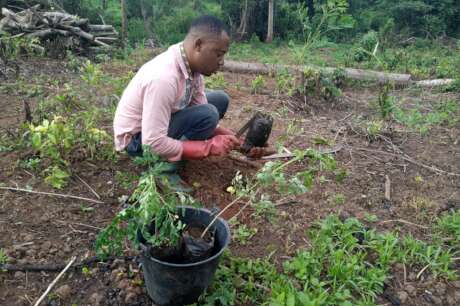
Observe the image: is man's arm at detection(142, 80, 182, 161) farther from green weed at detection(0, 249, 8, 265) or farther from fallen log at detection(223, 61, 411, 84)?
fallen log at detection(223, 61, 411, 84)

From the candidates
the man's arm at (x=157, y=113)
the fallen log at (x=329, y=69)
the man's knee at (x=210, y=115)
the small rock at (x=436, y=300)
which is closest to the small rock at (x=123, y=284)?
the man's arm at (x=157, y=113)

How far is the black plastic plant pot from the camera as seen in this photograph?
2023mm

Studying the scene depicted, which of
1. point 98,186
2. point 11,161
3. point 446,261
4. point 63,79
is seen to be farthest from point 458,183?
point 63,79

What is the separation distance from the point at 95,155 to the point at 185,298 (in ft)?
5.95

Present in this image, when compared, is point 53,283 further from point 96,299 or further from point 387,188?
point 387,188

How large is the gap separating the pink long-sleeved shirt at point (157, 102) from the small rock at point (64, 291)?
0.97m

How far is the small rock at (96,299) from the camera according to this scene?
2.22m

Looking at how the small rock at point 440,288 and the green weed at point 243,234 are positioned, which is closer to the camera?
the small rock at point 440,288

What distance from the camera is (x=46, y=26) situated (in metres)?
7.72

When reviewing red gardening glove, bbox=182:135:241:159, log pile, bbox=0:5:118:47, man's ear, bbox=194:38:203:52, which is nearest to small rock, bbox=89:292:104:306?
red gardening glove, bbox=182:135:241:159

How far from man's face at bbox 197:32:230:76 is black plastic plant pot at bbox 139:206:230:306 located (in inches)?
42.0

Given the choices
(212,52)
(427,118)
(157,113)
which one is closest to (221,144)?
(157,113)

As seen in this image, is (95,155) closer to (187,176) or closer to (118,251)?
(187,176)

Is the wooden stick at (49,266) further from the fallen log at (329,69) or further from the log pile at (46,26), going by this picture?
the log pile at (46,26)
